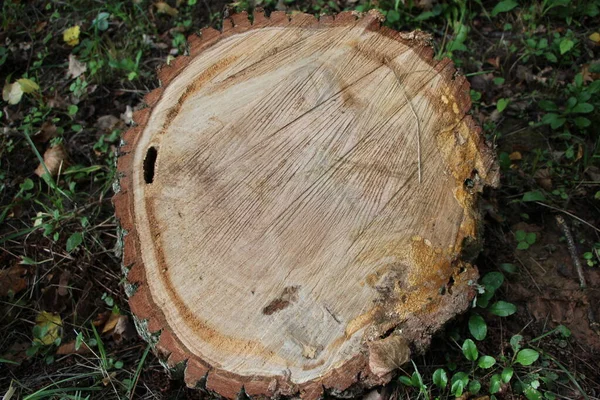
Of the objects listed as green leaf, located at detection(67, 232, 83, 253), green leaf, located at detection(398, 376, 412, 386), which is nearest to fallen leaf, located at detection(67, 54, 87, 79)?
green leaf, located at detection(67, 232, 83, 253)

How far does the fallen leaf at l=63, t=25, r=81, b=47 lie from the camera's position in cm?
286

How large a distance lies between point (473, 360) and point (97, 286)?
1.52m

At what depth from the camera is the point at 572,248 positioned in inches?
81.7

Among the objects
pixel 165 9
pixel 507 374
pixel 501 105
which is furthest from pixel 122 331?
pixel 501 105

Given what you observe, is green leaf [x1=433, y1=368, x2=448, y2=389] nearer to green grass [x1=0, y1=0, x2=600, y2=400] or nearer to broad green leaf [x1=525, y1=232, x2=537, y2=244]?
green grass [x1=0, y1=0, x2=600, y2=400]

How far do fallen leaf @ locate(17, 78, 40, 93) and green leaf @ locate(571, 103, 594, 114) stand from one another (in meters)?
2.58

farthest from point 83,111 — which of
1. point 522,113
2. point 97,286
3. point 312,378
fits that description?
point 522,113

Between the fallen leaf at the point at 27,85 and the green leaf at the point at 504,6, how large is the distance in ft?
7.82

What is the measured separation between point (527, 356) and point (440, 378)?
0.31 metres

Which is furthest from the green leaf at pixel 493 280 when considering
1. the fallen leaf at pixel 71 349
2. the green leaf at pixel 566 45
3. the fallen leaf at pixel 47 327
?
the fallen leaf at pixel 47 327

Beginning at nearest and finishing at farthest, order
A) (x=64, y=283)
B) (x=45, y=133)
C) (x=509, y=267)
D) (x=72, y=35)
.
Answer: (x=509, y=267) → (x=64, y=283) → (x=45, y=133) → (x=72, y=35)

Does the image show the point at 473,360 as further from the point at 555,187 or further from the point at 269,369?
the point at 555,187

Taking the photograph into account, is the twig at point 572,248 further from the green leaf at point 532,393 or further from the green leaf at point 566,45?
the green leaf at point 566,45

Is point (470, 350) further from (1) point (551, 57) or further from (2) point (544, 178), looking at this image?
(1) point (551, 57)
